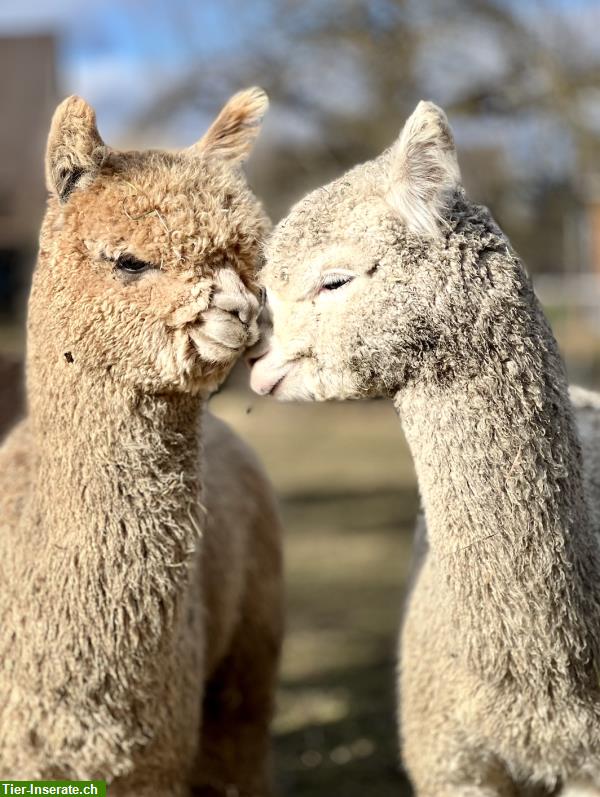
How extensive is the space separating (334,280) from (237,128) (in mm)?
883

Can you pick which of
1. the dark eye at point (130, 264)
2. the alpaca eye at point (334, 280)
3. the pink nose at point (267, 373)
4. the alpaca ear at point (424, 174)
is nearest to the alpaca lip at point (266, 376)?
the pink nose at point (267, 373)

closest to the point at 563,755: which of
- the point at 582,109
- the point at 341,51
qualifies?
the point at 582,109

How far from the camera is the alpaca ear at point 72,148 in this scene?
2852mm

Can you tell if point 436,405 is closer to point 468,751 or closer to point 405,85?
point 468,751

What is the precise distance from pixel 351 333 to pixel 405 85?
28.9ft

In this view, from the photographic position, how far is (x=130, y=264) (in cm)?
285

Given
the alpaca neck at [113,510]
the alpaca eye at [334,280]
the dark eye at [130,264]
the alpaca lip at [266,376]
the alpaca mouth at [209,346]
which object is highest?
the alpaca eye at [334,280]

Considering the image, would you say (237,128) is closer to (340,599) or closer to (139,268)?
(139,268)

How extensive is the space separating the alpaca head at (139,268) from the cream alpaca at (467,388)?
0.49 ft

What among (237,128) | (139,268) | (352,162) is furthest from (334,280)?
(352,162)

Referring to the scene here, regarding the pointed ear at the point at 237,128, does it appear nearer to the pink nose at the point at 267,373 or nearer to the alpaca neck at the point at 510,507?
the pink nose at the point at 267,373

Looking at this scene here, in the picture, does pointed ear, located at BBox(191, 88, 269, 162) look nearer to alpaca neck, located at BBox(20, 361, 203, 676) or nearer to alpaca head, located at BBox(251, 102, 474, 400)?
alpaca head, located at BBox(251, 102, 474, 400)

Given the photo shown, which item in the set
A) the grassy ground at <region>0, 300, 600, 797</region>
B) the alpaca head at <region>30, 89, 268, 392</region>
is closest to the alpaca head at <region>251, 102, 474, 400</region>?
the alpaca head at <region>30, 89, 268, 392</region>

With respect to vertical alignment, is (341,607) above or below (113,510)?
below
